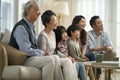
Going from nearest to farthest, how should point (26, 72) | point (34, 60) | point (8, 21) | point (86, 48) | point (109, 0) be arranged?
point (26, 72) < point (34, 60) < point (86, 48) < point (8, 21) < point (109, 0)

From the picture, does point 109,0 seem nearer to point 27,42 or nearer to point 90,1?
point 90,1

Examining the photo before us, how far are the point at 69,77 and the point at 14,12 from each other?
8.31ft

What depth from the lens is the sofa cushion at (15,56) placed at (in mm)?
2795

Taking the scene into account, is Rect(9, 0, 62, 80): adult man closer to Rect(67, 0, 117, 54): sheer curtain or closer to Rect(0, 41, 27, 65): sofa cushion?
Rect(0, 41, 27, 65): sofa cushion

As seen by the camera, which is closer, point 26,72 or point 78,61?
point 26,72

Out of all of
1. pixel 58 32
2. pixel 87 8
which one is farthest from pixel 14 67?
pixel 87 8

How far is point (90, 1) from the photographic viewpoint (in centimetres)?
610

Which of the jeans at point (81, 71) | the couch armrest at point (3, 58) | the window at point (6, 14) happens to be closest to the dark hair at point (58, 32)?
the jeans at point (81, 71)

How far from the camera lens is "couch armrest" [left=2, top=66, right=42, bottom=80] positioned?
265 cm

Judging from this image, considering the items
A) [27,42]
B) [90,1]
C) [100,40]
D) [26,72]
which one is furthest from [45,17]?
[90,1]

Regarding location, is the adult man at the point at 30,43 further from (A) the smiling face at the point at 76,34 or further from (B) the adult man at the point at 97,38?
(B) the adult man at the point at 97,38

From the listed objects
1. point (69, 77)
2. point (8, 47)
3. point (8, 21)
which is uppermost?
point (8, 21)

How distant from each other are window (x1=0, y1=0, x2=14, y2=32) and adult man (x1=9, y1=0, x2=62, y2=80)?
176cm

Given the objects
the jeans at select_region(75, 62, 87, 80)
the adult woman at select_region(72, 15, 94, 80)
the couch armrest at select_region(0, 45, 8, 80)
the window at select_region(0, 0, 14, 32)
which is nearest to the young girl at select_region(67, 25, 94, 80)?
the adult woman at select_region(72, 15, 94, 80)
